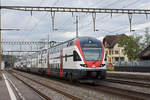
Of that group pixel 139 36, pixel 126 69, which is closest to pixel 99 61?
pixel 126 69

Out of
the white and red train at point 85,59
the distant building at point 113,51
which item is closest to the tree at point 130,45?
the distant building at point 113,51

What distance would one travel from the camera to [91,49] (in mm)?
20047

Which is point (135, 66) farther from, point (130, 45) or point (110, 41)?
point (110, 41)

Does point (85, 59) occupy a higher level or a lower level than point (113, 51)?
lower

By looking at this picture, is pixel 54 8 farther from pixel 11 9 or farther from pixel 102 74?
pixel 102 74

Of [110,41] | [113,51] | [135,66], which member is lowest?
[135,66]

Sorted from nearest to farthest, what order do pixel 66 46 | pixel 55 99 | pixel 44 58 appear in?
pixel 55 99 < pixel 66 46 < pixel 44 58

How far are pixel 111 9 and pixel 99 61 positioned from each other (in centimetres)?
802

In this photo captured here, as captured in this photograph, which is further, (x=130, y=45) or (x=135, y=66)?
(x=130, y=45)

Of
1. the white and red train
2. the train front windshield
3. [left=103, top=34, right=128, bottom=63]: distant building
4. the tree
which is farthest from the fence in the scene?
[left=103, top=34, right=128, bottom=63]: distant building

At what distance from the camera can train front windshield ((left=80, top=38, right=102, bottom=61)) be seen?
19716mm

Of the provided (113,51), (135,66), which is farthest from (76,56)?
(113,51)

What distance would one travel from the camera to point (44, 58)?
34031 millimetres

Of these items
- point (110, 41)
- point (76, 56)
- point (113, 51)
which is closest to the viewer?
point (76, 56)
